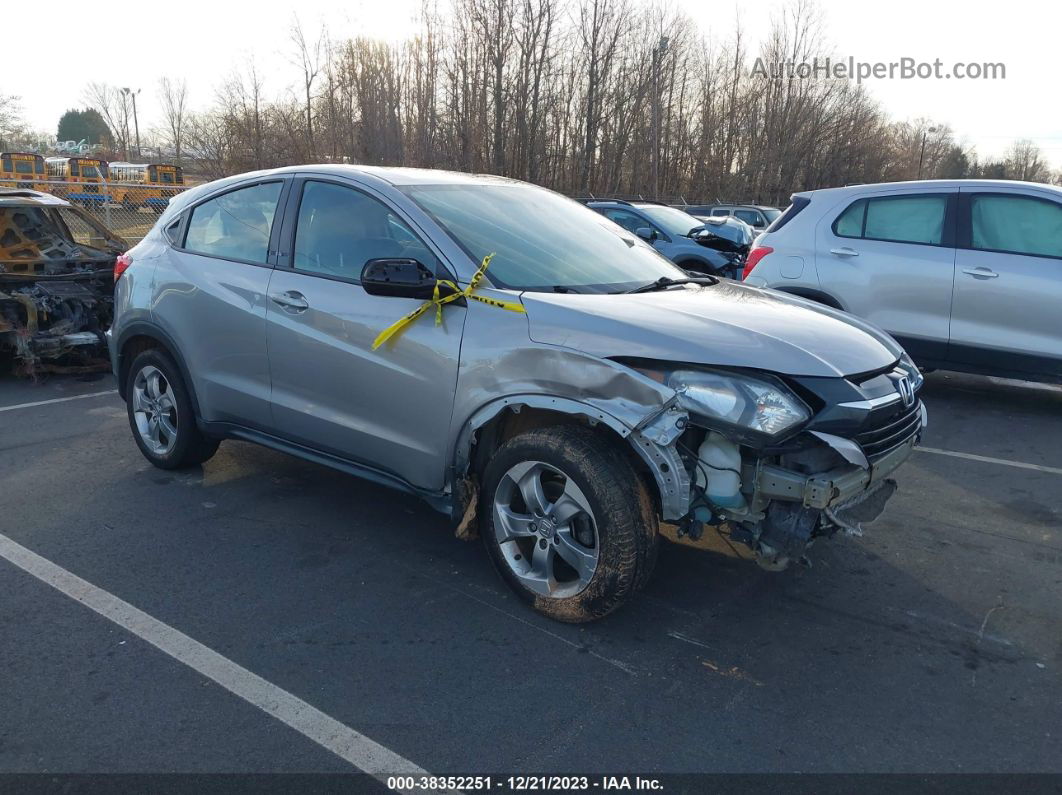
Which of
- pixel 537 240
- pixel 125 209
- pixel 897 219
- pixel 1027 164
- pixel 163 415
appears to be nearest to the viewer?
pixel 537 240

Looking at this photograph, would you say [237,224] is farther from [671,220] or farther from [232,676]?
[671,220]

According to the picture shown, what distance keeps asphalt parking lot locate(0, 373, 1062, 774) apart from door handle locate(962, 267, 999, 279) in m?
2.48

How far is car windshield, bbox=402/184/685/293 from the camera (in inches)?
157

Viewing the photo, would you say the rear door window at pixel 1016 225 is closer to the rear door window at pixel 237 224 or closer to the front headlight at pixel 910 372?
the front headlight at pixel 910 372

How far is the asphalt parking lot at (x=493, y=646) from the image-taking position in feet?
9.27

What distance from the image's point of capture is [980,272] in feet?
23.4

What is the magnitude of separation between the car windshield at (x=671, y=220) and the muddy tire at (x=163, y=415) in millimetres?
9205

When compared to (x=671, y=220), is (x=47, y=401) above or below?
below

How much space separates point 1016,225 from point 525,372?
5519mm

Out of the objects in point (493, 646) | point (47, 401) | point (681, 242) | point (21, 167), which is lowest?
point (493, 646)

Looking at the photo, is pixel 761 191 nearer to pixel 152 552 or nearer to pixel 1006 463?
pixel 1006 463

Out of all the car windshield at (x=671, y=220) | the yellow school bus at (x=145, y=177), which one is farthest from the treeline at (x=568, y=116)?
the car windshield at (x=671, y=220)

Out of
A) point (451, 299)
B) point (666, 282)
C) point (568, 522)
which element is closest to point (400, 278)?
point (451, 299)

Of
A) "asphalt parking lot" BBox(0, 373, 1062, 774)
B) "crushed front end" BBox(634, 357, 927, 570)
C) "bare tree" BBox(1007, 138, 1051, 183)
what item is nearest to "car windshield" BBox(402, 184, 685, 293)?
"crushed front end" BBox(634, 357, 927, 570)
